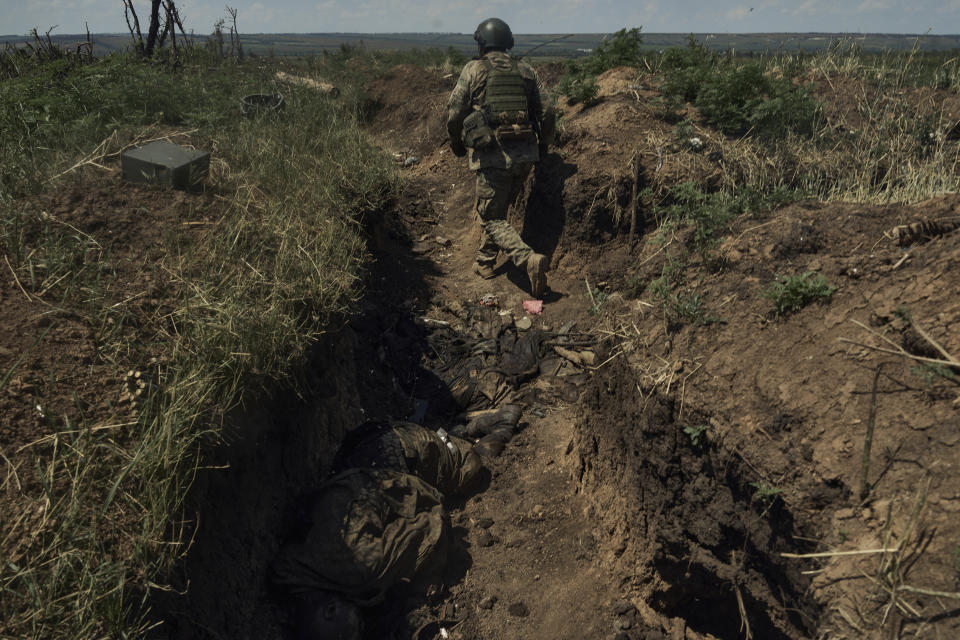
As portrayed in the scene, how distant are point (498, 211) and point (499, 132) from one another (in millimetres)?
752

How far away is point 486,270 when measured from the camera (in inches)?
225

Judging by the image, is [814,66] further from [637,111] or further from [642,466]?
[642,466]

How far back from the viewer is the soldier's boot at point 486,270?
5.71m

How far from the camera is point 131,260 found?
2803 mm

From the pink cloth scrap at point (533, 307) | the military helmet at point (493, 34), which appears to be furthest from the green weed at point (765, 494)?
the military helmet at point (493, 34)

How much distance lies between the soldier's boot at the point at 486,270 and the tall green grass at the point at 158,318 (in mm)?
1148

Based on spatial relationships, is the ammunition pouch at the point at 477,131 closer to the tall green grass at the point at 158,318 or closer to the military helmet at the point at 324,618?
the tall green grass at the point at 158,318

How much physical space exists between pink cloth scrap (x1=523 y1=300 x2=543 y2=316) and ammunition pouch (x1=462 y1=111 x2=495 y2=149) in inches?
59.1

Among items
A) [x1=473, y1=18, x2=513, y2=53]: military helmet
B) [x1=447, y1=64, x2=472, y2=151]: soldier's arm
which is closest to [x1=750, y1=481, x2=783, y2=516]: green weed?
[x1=447, y1=64, x2=472, y2=151]: soldier's arm

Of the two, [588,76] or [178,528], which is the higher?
[588,76]

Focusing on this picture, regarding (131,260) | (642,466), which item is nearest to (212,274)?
(131,260)

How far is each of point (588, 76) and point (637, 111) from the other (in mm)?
1414

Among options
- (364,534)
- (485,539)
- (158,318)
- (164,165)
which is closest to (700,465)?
(485,539)

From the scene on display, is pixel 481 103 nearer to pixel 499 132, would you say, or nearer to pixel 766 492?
pixel 499 132
